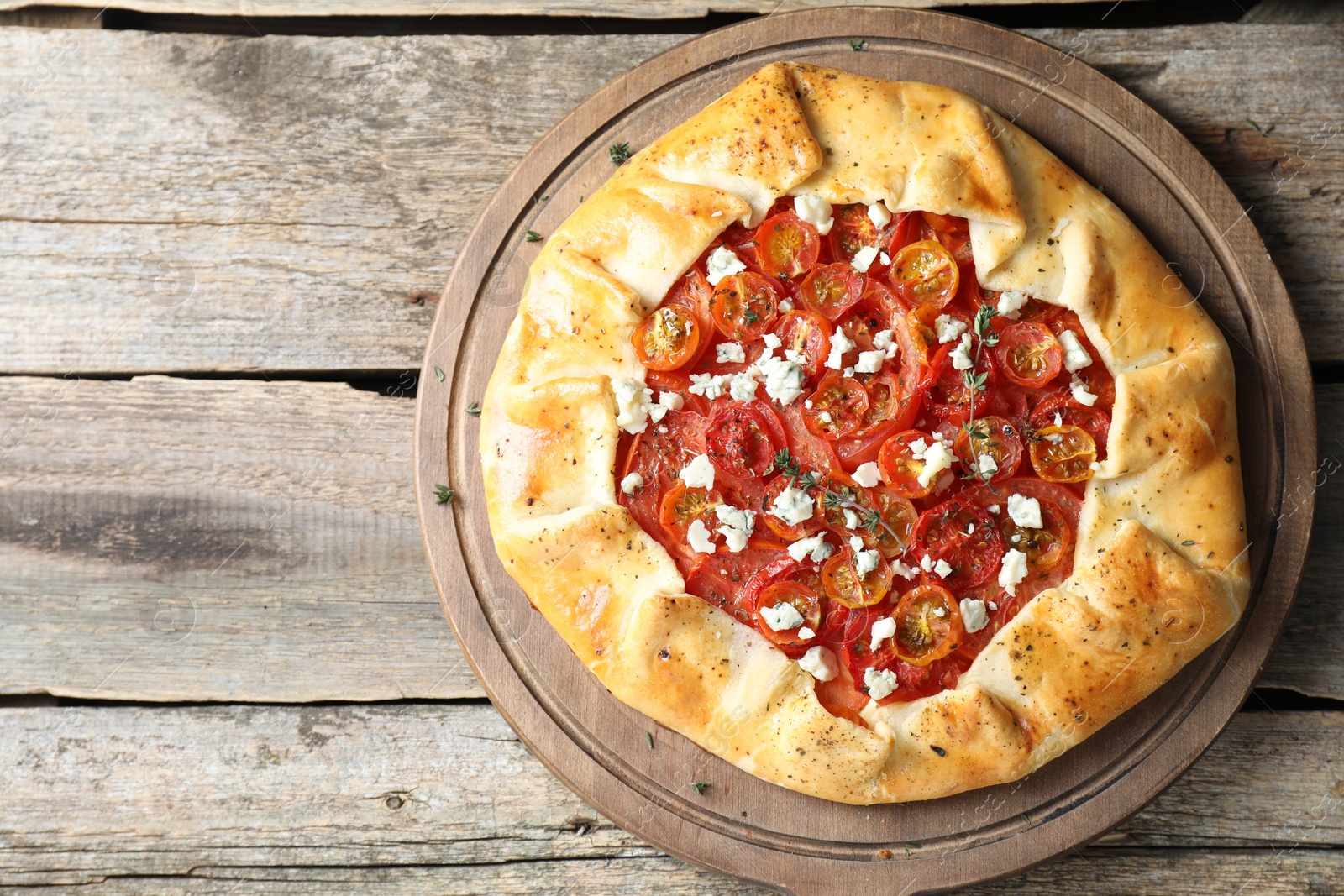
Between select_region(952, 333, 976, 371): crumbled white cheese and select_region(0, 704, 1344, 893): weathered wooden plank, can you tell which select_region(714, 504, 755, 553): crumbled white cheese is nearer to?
select_region(952, 333, 976, 371): crumbled white cheese

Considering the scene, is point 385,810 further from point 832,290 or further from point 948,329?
point 948,329

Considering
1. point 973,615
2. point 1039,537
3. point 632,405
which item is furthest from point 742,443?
point 1039,537

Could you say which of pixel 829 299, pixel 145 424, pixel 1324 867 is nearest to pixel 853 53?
pixel 829 299

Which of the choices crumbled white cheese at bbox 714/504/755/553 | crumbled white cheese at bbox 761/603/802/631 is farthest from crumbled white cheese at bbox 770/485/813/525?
crumbled white cheese at bbox 761/603/802/631

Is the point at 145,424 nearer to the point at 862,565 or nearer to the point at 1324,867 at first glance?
the point at 862,565

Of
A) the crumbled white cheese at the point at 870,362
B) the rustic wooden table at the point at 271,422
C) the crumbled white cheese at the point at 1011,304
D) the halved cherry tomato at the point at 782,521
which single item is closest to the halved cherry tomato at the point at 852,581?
the halved cherry tomato at the point at 782,521

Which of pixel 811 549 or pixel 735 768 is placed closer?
pixel 811 549
